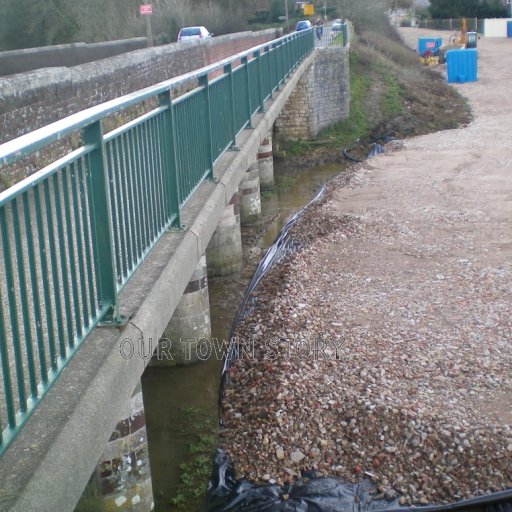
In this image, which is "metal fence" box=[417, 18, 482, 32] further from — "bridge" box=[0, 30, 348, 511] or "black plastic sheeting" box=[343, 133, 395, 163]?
"bridge" box=[0, 30, 348, 511]

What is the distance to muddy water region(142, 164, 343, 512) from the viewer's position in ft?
21.3

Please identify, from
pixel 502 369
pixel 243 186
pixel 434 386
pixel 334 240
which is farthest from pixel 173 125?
pixel 243 186

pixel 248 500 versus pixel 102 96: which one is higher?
pixel 102 96

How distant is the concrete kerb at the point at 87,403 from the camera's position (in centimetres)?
285

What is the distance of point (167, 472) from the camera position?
255 inches

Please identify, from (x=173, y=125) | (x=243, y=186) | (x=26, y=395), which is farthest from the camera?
(x=243, y=186)

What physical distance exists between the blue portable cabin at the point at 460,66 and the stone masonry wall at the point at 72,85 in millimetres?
26873

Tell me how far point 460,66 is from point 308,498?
3431cm

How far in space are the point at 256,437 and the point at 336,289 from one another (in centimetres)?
364

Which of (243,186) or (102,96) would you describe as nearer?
(102,96)

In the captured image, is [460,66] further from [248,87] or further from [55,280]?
[55,280]

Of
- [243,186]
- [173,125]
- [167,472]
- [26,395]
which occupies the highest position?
[173,125]

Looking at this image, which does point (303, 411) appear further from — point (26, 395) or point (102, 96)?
point (102, 96)

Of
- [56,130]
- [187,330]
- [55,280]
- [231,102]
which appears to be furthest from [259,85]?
[56,130]
